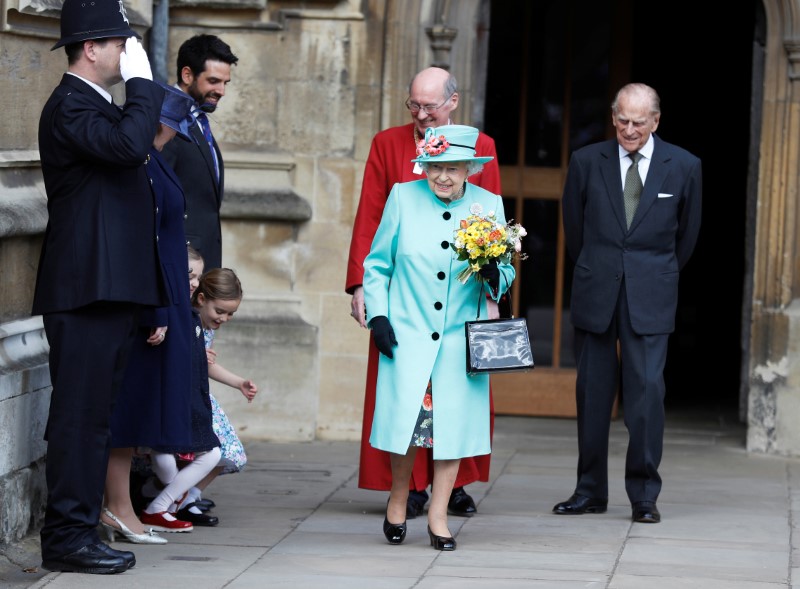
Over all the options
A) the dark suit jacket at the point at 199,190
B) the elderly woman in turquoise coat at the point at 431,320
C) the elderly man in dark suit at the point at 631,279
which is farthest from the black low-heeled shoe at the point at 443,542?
the dark suit jacket at the point at 199,190

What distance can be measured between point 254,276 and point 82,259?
3445mm

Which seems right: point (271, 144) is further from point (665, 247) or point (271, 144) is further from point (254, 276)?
point (665, 247)

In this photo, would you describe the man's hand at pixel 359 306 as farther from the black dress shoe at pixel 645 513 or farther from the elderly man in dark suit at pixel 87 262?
the black dress shoe at pixel 645 513

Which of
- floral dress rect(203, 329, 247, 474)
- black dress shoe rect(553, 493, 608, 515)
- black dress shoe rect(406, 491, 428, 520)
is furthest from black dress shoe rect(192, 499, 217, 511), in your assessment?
black dress shoe rect(553, 493, 608, 515)

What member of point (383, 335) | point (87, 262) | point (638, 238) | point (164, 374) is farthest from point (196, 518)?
point (638, 238)

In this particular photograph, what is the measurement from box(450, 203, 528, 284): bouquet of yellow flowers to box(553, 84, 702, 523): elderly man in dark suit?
99cm

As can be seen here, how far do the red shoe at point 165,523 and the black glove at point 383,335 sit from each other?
3.65 feet

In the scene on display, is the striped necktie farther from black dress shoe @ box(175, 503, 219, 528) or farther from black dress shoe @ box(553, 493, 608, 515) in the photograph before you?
black dress shoe @ box(553, 493, 608, 515)

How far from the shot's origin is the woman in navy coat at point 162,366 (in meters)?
5.96

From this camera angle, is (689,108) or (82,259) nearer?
(82,259)

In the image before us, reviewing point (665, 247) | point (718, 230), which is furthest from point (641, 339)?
point (718, 230)

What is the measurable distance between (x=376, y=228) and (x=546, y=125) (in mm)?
3045

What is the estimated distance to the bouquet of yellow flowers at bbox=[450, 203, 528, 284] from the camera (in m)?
5.90

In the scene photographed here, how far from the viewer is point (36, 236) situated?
21.4ft
